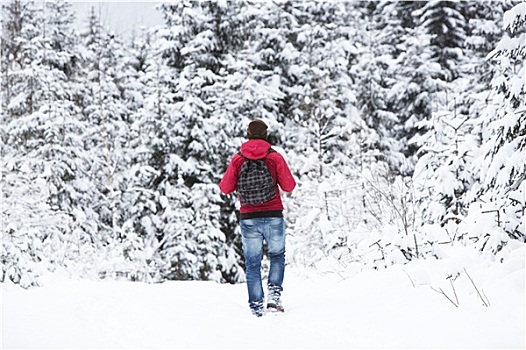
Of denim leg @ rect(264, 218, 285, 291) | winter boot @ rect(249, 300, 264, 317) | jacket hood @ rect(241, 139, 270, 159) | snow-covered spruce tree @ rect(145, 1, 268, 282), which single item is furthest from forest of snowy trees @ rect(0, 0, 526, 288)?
jacket hood @ rect(241, 139, 270, 159)

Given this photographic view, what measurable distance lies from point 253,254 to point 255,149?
3.37 feet

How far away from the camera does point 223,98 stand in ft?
56.9

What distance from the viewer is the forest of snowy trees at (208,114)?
12.5 meters

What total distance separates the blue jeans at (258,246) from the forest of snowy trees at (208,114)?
3194mm

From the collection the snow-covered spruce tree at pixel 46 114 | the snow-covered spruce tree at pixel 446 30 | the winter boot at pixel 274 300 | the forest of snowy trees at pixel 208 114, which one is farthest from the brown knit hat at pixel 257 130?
the snow-covered spruce tree at pixel 446 30

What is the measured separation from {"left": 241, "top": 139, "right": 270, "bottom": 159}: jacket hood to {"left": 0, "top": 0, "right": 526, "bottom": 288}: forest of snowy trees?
3.61 m

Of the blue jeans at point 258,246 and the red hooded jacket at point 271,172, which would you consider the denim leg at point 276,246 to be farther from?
the red hooded jacket at point 271,172

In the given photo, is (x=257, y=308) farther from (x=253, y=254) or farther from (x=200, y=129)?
(x=200, y=129)

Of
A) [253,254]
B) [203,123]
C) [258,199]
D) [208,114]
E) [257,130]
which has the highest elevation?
[208,114]

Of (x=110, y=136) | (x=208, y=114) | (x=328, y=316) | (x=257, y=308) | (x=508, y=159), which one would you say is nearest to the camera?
(x=328, y=316)

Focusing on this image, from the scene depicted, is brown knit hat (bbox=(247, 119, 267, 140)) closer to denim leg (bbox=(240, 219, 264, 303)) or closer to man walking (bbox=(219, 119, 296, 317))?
man walking (bbox=(219, 119, 296, 317))

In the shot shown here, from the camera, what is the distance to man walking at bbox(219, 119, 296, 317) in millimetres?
4949

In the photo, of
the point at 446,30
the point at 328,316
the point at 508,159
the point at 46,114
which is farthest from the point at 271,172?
the point at 446,30

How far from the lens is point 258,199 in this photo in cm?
494
